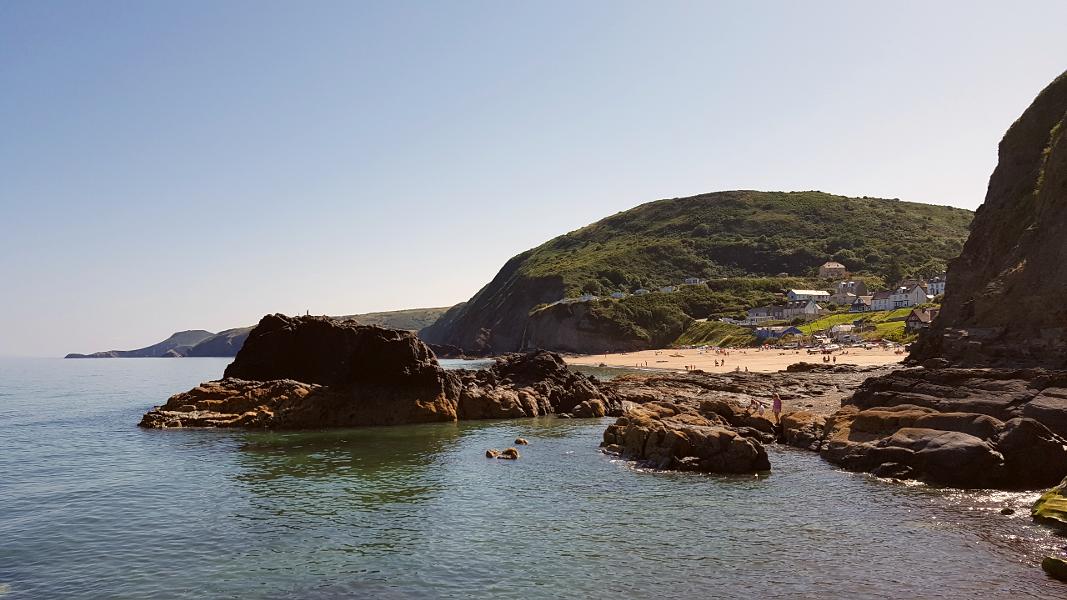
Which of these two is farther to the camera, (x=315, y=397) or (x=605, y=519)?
(x=315, y=397)

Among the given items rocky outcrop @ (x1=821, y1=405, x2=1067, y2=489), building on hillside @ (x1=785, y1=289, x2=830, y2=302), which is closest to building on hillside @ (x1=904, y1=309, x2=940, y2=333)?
building on hillside @ (x1=785, y1=289, x2=830, y2=302)

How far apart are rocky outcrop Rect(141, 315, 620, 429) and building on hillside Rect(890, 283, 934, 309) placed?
4110 inches

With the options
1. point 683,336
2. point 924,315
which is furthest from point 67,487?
point 683,336

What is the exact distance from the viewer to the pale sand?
83588mm

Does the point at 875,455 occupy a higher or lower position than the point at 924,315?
lower

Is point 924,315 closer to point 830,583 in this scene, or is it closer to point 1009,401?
point 1009,401

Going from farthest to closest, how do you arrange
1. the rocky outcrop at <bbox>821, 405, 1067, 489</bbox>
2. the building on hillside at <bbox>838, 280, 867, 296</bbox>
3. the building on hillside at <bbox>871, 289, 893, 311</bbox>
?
the building on hillside at <bbox>838, 280, 867, 296</bbox> < the building on hillside at <bbox>871, 289, 893, 311</bbox> < the rocky outcrop at <bbox>821, 405, 1067, 489</bbox>

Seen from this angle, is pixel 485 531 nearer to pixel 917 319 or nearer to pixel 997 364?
pixel 997 364

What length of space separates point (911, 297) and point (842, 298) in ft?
80.8

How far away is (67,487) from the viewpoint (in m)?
26.7

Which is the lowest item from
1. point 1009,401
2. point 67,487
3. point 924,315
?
point 67,487

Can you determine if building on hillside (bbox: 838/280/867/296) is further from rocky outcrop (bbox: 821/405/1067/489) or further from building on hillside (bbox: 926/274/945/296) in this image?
rocky outcrop (bbox: 821/405/1067/489)

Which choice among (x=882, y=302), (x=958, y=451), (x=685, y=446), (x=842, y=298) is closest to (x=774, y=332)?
(x=882, y=302)

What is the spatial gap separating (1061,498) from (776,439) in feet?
56.9
